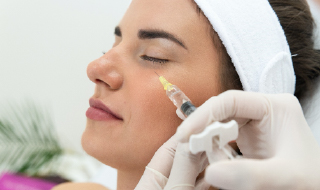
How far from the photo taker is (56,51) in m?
2.38

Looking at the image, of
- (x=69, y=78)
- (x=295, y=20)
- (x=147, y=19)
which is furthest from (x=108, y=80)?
(x=69, y=78)

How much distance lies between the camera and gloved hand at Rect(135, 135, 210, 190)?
0.91 metres

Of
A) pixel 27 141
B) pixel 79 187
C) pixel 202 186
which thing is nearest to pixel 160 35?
pixel 202 186

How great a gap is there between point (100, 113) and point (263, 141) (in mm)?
547

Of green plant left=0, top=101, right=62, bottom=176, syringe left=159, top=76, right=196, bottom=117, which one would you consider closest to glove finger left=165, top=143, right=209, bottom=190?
syringe left=159, top=76, right=196, bottom=117

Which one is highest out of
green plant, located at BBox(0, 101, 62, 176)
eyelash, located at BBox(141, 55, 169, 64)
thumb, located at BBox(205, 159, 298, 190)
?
eyelash, located at BBox(141, 55, 169, 64)

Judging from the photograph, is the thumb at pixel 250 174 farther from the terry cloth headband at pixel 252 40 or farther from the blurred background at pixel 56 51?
the blurred background at pixel 56 51

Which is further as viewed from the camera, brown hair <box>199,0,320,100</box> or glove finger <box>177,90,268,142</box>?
brown hair <box>199,0,320,100</box>

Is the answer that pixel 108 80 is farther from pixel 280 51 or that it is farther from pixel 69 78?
pixel 69 78

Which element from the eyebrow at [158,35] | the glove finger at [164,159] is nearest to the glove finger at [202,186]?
the glove finger at [164,159]

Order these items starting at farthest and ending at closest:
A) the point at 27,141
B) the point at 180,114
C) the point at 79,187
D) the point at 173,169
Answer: the point at 27,141, the point at 79,187, the point at 180,114, the point at 173,169

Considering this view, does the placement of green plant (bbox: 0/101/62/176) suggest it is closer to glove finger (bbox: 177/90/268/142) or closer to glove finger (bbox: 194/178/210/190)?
glove finger (bbox: 194/178/210/190)

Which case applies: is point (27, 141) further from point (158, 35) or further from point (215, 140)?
point (215, 140)

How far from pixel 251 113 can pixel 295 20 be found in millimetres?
655
